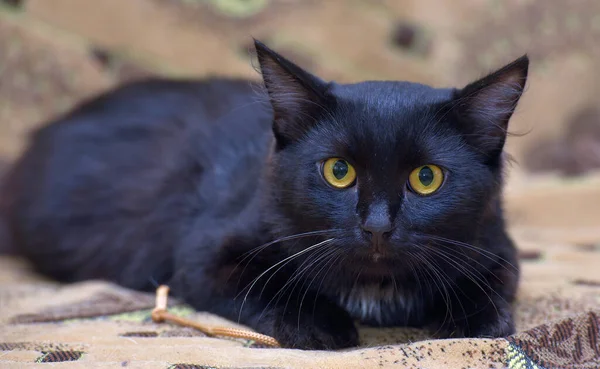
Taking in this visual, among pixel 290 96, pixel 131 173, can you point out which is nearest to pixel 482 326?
pixel 290 96

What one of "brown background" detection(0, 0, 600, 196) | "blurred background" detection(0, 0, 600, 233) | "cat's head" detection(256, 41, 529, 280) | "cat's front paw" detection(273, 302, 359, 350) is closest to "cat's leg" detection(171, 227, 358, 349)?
"cat's front paw" detection(273, 302, 359, 350)

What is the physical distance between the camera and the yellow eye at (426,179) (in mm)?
1571

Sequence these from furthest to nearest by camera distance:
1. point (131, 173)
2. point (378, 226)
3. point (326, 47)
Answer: point (326, 47), point (131, 173), point (378, 226)

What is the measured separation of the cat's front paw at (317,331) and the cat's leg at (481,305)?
24cm

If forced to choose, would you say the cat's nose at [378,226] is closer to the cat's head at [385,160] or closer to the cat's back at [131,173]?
the cat's head at [385,160]

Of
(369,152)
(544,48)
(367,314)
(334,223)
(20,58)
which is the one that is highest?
(544,48)

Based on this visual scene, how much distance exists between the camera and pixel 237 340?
1.71 m

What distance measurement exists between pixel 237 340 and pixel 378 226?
521mm

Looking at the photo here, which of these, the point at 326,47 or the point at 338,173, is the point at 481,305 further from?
the point at 326,47

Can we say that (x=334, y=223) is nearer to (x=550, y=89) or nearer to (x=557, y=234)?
(x=557, y=234)

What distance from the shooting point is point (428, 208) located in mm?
1554

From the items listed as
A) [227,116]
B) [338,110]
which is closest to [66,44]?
[227,116]

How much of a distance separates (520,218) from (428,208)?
238 centimetres

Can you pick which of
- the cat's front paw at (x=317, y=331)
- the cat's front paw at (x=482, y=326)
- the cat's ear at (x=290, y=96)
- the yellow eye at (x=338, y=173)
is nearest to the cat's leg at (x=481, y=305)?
the cat's front paw at (x=482, y=326)
